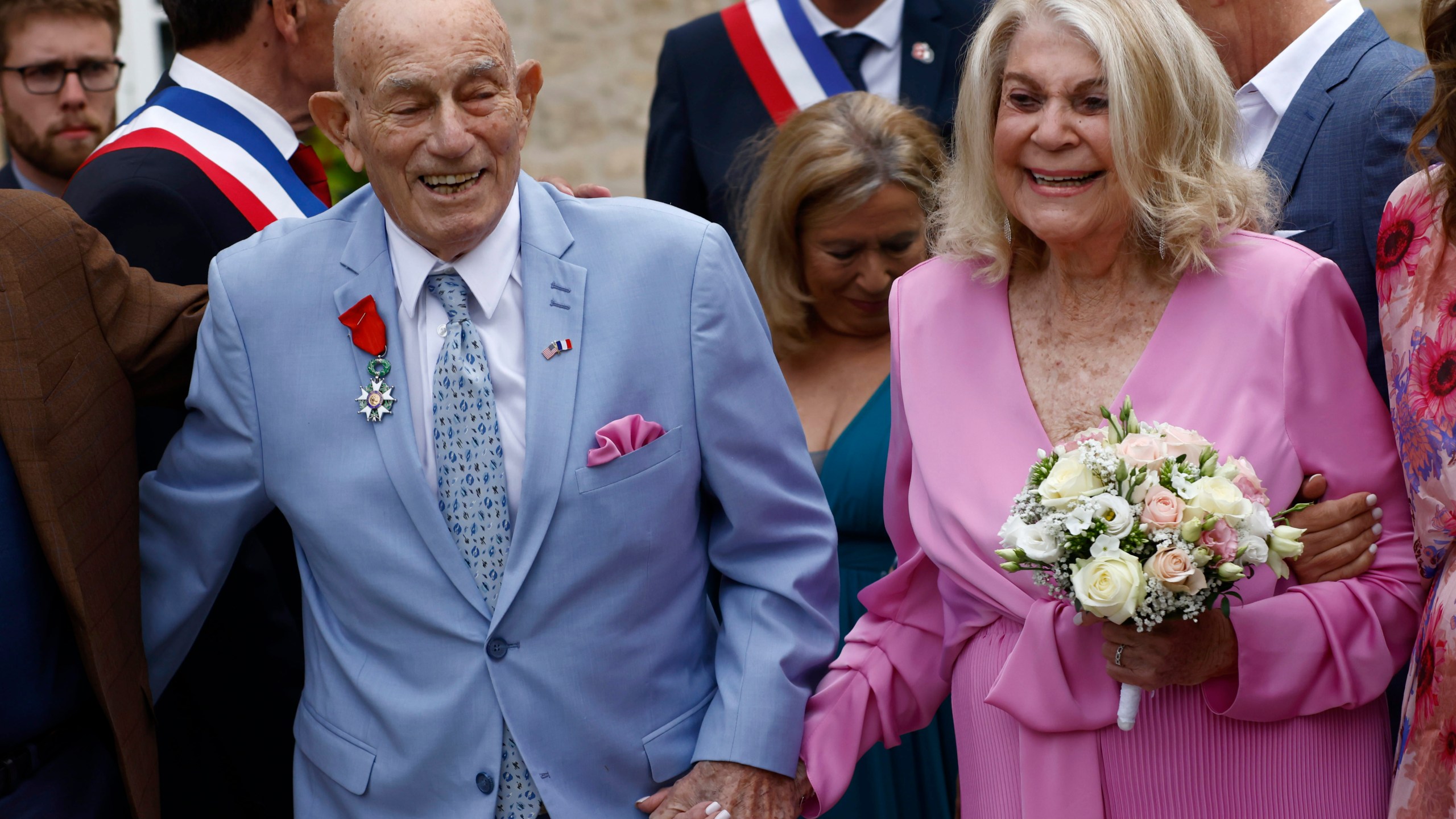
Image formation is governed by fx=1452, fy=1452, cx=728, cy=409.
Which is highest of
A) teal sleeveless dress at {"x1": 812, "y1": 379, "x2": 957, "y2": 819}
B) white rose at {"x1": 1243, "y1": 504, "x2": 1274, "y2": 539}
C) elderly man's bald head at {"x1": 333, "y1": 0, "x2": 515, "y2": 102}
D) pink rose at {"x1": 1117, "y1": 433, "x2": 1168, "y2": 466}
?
elderly man's bald head at {"x1": 333, "y1": 0, "x2": 515, "y2": 102}

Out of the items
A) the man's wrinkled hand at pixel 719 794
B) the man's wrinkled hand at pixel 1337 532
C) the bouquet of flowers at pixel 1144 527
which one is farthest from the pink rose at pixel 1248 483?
the man's wrinkled hand at pixel 719 794

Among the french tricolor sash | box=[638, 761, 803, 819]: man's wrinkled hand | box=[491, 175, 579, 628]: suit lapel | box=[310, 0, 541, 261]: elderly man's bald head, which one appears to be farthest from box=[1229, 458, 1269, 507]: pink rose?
the french tricolor sash

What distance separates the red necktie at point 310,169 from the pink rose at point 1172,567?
6.72 ft

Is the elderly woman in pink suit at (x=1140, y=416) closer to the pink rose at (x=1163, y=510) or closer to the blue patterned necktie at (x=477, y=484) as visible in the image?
the pink rose at (x=1163, y=510)

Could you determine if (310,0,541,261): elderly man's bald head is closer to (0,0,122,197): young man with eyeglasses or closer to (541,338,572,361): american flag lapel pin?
(541,338,572,361): american flag lapel pin

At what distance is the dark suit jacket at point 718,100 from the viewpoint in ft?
13.1

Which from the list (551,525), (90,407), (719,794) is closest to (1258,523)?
(719,794)

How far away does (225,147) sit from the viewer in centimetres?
293

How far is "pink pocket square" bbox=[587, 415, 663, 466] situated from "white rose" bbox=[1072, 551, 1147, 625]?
2.16 ft

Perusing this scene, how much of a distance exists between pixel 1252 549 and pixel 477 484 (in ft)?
3.62

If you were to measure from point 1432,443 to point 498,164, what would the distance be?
142 centimetres

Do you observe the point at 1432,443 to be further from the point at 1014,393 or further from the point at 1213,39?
the point at 1213,39

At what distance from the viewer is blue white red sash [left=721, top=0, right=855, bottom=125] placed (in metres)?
4.06

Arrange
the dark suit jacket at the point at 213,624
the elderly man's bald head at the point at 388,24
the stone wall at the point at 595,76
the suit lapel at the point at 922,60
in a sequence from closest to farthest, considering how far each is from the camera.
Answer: the elderly man's bald head at the point at 388,24, the dark suit jacket at the point at 213,624, the suit lapel at the point at 922,60, the stone wall at the point at 595,76
